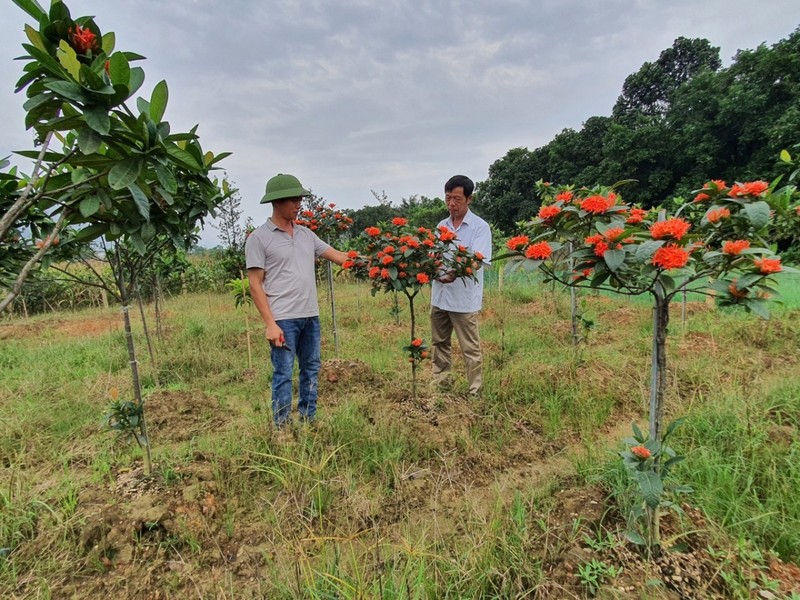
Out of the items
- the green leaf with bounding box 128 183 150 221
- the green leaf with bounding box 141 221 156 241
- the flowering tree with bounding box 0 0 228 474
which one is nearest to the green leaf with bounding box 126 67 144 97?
the flowering tree with bounding box 0 0 228 474

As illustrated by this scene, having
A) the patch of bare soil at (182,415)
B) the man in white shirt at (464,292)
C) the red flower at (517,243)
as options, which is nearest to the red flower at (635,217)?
the red flower at (517,243)

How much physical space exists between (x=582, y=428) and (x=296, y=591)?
2090 millimetres

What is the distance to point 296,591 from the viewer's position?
1.31 meters

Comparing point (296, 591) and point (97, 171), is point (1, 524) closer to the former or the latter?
point (296, 591)

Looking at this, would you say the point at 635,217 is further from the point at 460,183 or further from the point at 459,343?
the point at 459,343

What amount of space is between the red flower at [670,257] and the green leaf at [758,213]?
0.29 m

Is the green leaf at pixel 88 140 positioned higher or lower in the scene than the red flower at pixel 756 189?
higher

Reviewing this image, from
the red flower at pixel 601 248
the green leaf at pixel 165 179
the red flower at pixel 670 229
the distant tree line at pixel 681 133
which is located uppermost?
the distant tree line at pixel 681 133

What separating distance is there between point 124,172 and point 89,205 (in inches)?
5.8

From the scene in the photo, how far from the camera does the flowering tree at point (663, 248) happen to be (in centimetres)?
109

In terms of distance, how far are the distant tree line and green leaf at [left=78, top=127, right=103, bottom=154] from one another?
49.1ft

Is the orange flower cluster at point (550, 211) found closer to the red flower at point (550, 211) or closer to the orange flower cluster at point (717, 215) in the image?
the red flower at point (550, 211)

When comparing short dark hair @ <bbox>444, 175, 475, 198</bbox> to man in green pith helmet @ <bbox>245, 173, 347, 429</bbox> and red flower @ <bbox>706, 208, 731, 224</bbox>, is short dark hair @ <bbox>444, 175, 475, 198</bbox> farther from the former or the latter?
red flower @ <bbox>706, 208, 731, 224</bbox>

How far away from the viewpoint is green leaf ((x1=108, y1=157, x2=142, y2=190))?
1064mm
